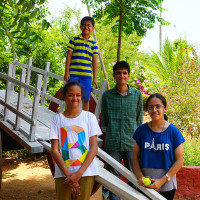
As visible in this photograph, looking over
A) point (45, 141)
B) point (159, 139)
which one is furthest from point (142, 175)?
point (45, 141)

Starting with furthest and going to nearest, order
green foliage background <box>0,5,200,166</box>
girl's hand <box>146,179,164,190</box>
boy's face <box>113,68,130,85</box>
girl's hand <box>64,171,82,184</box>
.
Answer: green foliage background <box>0,5,200,166</box> < boy's face <box>113,68,130,85</box> < girl's hand <box>146,179,164,190</box> < girl's hand <box>64,171,82,184</box>

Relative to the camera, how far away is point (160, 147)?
8.28 feet

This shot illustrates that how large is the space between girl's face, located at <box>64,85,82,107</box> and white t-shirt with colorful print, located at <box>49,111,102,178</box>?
0.34ft

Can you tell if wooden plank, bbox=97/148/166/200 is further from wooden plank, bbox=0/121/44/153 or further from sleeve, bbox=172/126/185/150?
wooden plank, bbox=0/121/44/153

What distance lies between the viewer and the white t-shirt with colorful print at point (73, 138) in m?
2.38

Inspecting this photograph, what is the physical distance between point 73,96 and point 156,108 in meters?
0.68

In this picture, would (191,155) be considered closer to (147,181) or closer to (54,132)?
(147,181)

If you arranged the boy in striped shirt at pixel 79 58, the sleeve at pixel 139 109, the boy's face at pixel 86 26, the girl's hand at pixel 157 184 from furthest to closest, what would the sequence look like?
the boy in striped shirt at pixel 79 58 → the boy's face at pixel 86 26 → the sleeve at pixel 139 109 → the girl's hand at pixel 157 184

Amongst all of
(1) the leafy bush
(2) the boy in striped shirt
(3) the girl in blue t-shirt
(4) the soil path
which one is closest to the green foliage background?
(1) the leafy bush

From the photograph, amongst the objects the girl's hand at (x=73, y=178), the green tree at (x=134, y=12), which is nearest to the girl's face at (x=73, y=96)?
the girl's hand at (x=73, y=178)

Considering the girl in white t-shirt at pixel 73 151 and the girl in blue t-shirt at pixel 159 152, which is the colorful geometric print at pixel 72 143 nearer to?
the girl in white t-shirt at pixel 73 151

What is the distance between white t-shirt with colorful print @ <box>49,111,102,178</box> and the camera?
7.80ft

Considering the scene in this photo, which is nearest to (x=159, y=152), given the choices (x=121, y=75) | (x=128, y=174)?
(x=128, y=174)

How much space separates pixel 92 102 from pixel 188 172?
185 centimetres
